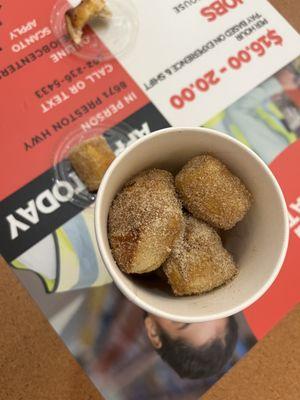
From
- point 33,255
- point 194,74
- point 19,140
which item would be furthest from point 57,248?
point 194,74

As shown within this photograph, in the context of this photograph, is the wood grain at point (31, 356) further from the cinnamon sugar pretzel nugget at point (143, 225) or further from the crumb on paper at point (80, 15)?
the crumb on paper at point (80, 15)

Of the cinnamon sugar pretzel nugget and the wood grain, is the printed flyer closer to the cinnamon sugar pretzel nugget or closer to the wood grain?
the wood grain

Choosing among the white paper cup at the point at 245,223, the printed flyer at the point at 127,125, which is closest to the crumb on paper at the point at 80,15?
the printed flyer at the point at 127,125

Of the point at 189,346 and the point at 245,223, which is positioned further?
the point at 189,346

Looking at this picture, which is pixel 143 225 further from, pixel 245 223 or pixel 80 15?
pixel 80 15

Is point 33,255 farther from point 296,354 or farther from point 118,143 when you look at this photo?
point 296,354

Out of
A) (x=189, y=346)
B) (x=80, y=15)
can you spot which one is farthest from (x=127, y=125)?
(x=189, y=346)
